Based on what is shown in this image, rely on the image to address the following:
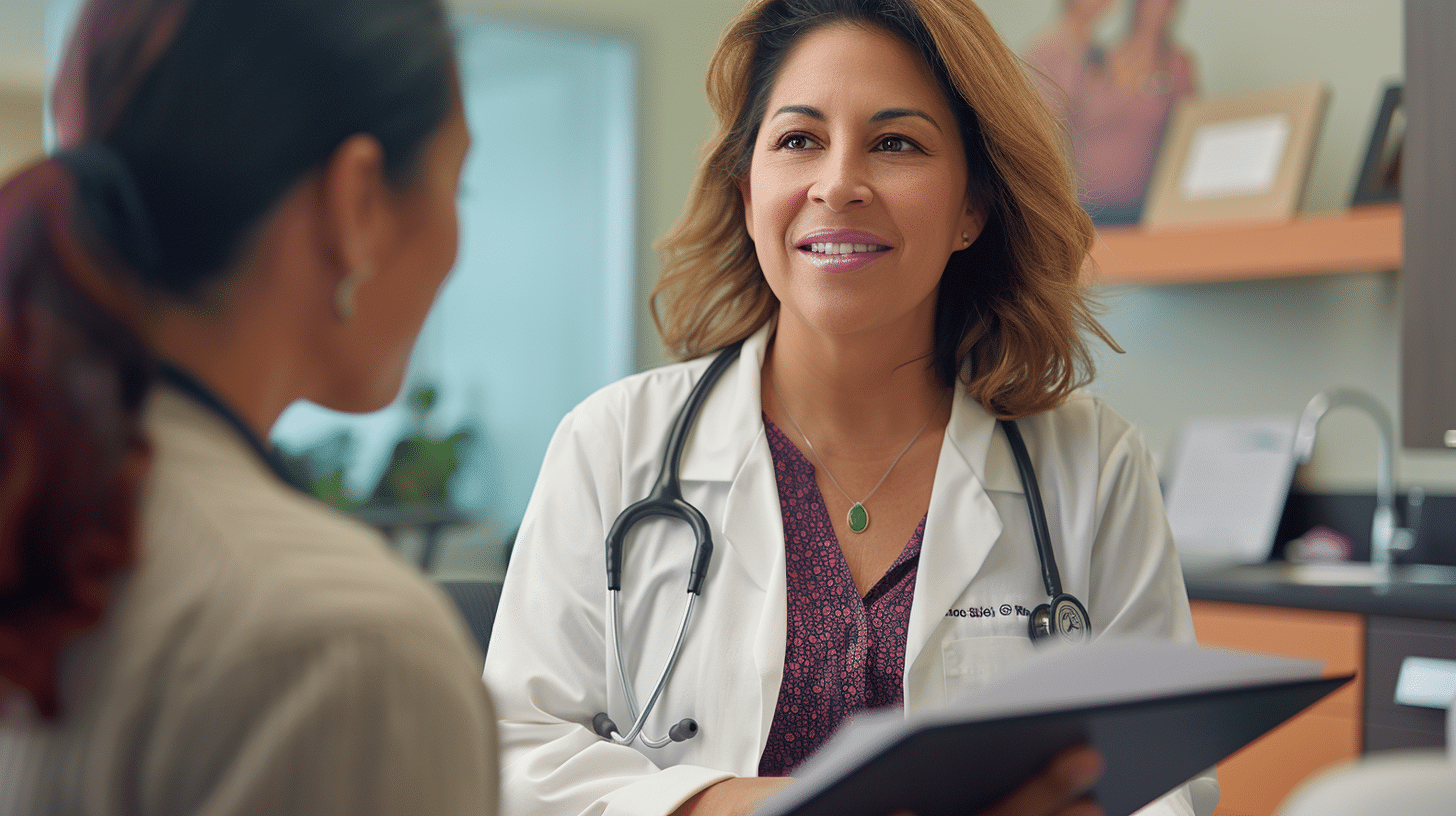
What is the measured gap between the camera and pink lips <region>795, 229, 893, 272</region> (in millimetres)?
1464

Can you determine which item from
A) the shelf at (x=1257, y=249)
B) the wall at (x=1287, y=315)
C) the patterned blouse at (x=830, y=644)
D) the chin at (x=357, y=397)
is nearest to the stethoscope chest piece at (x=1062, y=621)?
the patterned blouse at (x=830, y=644)

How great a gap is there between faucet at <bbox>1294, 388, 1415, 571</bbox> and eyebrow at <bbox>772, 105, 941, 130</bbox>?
6.16 ft

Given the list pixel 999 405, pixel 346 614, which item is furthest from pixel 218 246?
pixel 999 405

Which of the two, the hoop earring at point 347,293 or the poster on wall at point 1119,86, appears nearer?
the hoop earring at point 347,293

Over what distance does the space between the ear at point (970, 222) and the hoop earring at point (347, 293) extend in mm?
1130

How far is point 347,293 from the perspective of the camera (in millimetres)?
588

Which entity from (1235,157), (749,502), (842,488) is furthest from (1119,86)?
(749,502)

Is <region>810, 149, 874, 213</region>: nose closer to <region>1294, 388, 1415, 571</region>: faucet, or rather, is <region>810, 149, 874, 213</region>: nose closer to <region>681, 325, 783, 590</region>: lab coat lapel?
<region>681, 325, 783, 590</region>: lab coat lapel

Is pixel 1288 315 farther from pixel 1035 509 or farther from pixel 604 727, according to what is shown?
pixel 604 727

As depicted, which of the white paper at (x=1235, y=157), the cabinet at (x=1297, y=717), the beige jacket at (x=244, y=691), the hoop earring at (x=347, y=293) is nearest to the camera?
the beige jacket at (x=244, y=691)

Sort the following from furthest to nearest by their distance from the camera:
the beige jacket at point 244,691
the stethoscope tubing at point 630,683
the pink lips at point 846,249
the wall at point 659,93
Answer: the wall at point 659,93 → the pink lips at point 846,249 → the stethoscope tubing at point 630,683 → the beige jacket at point 244,691

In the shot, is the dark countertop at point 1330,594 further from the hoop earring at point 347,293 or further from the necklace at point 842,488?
the hoop earring at point 347,293

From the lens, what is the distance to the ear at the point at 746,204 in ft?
5.45

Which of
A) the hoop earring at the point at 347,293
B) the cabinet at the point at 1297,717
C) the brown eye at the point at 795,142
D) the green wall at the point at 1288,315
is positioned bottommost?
the cabinet at the point at 1297,717
